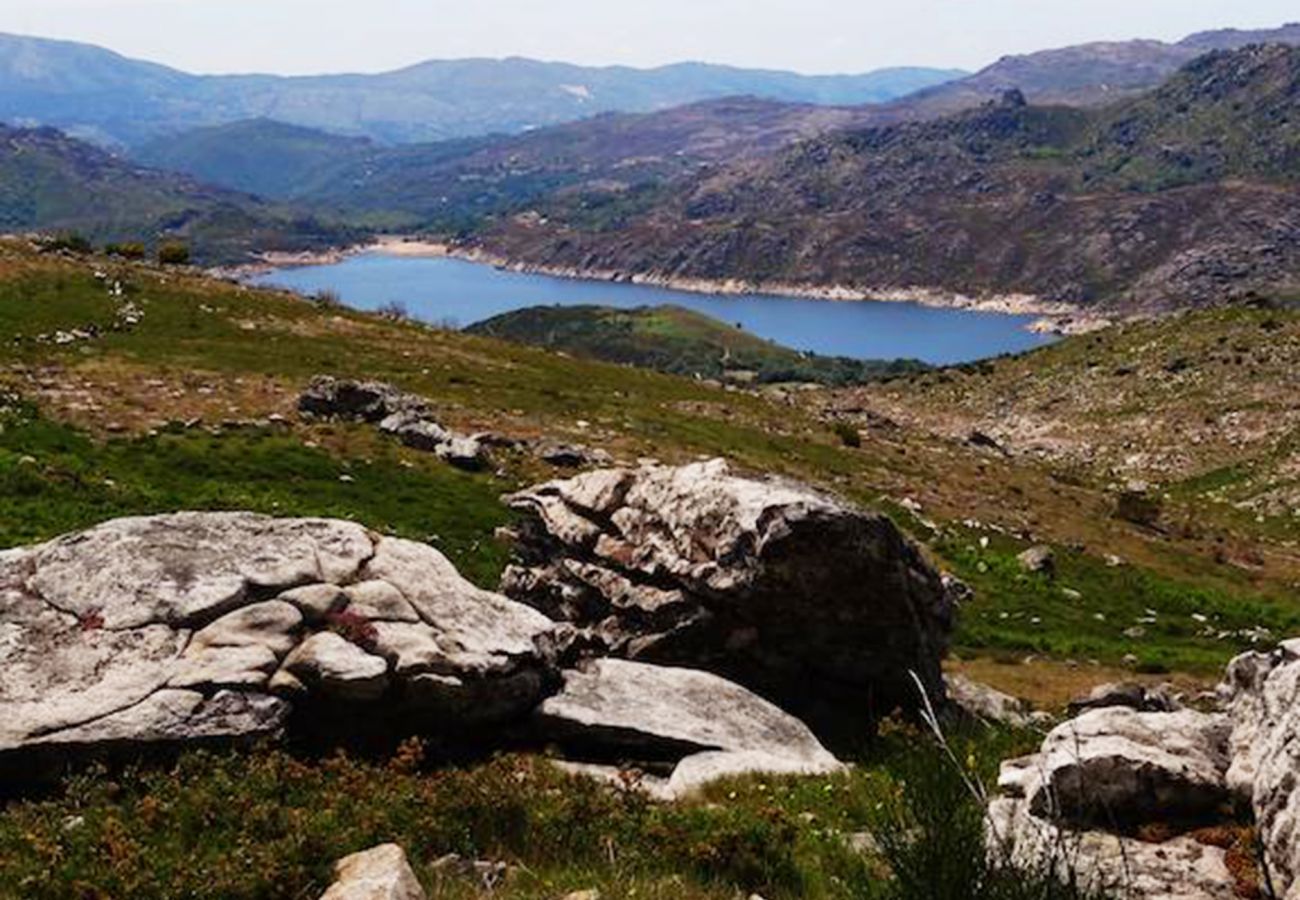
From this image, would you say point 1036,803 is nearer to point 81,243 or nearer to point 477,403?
point 477,403

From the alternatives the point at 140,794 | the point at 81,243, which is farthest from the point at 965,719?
the point at 81,243

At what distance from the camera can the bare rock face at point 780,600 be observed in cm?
1919

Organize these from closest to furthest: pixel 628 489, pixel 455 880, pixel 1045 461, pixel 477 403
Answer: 1. pixel 455 880
2. pixel 628 489
3. pixel 477 403
4. pixel 1045 461

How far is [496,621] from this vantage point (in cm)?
1652

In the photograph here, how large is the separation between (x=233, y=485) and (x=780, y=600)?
61.7 feet

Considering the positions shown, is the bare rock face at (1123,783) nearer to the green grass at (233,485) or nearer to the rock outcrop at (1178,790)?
the rock outcrop at (1178,790)

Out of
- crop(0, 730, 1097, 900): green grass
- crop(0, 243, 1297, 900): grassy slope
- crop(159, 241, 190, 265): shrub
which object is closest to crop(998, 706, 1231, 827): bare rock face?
crop(0, 243, 1297, 900): grassy slope

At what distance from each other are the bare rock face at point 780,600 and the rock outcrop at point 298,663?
199 centimetres

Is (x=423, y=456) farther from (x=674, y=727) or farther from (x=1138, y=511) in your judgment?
(x=1138, y=511)

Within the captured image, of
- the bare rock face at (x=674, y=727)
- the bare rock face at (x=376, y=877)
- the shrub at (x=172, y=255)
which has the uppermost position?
the bare rock face at (x=376, y=877)

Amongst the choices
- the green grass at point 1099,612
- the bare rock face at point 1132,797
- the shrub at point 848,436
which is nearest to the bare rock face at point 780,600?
the bare rock face at point 1132,797

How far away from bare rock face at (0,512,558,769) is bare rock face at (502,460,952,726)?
12.2 ft

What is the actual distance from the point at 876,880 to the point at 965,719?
429 inches

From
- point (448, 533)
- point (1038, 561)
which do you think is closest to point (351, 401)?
point (448, 533)
